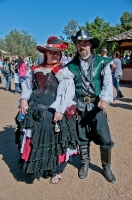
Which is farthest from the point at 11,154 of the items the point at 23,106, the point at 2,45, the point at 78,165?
the point at 2,45

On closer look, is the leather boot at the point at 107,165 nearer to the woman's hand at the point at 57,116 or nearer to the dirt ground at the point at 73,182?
the dirt ground at the point at 73,182

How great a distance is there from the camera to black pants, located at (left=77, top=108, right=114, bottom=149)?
8.53 feet

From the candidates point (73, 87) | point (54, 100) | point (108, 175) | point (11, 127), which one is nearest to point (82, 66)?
point (73, 87)

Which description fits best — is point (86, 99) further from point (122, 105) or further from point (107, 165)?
point (122, 105)

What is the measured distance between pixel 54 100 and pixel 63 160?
2.49ft

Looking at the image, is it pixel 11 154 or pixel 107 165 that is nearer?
pixel 107 165

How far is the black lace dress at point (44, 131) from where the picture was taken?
2.50m

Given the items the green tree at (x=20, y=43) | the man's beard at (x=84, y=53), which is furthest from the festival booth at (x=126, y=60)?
the green tree at (x=20, y=43)

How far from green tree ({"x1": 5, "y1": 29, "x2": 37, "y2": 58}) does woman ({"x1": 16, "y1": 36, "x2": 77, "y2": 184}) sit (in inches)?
2218

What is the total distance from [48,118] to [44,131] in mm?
155

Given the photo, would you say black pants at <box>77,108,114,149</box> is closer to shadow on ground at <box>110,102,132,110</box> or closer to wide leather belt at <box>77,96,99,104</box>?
wide leather belt at <box>77,96,99,104</box>

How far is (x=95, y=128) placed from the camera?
263 centimetres

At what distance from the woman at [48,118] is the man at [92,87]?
13 cm

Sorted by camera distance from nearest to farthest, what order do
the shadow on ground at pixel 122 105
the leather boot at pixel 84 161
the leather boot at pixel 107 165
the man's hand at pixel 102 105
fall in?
the man's hand at pixel 102 105 < the leather boot at pixel 107 165 < the leather boot at pixel 84 161 < the shadow on ground at pixel 122 105
